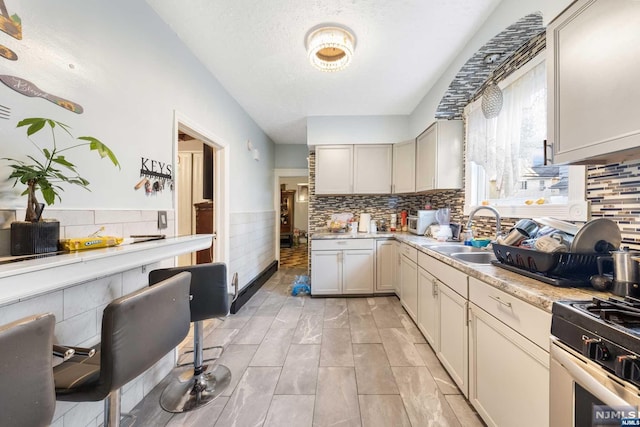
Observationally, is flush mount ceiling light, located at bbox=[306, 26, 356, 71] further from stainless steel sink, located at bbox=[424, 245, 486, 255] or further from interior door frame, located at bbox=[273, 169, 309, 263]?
interior door frame, located at bbox=[273, 169, 309, 263]

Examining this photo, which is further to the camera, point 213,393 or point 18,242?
point 213,393

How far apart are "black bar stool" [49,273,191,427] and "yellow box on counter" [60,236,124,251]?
0.33 meters

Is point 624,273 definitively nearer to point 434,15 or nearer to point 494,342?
point 494,342

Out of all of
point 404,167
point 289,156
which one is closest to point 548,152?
point 404,167

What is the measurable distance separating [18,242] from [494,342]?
82.4 inches

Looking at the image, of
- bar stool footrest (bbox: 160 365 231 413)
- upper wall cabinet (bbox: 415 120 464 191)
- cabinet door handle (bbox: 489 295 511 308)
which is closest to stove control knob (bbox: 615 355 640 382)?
cabinet door handle (bbox: 489 295 511 308)

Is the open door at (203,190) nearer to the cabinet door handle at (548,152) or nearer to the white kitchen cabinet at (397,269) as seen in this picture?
the white kitchen cabinet at (397,269)

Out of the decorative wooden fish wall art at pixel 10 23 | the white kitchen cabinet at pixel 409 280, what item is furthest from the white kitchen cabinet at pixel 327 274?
the decorative wooden fish wall art at pixel 10 23

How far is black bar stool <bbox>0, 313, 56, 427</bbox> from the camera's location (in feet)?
1.79

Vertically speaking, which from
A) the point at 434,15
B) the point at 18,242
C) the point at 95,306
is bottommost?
the point at 95,306

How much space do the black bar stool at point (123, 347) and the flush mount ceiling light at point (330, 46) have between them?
6.18ft

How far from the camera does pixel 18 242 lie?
0.89 metres

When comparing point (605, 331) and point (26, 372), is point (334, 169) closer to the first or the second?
point (605, 331)

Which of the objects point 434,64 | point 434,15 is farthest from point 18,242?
point 434,64
